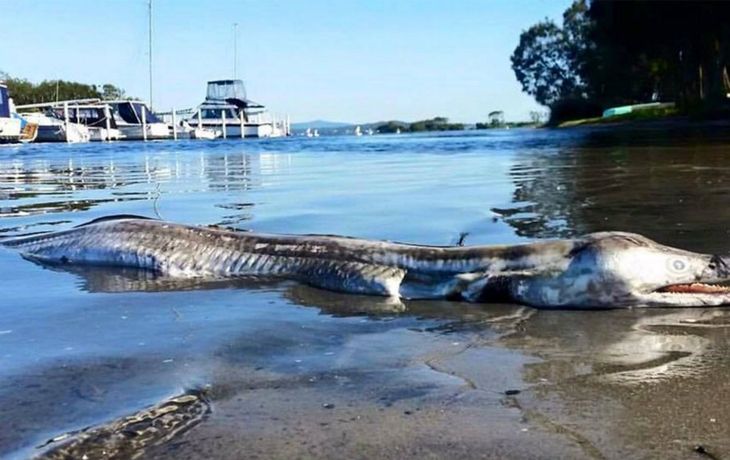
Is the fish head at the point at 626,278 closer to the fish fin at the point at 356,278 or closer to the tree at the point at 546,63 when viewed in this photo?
the fish fin at the point at 356,278

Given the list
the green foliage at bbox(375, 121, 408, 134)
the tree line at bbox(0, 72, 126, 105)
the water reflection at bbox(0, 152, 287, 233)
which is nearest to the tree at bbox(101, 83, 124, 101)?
the tree line at bbox(0, 72, 126, 105)

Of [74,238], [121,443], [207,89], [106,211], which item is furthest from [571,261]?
[207,89]

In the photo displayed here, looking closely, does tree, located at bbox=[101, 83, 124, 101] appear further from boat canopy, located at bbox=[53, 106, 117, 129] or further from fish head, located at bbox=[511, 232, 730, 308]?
fish head, located at bbox=[511, 232, 730, 308]

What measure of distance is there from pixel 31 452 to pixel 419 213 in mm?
6022

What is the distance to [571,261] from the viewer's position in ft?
13.6

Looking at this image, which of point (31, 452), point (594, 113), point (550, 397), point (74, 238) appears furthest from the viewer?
point (594, 113)

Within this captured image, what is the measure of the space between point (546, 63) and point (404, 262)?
4206 inches

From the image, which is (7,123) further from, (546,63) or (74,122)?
(546,63)

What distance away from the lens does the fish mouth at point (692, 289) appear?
4156mm

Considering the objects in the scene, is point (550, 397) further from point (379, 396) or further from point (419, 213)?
point (419, 213)

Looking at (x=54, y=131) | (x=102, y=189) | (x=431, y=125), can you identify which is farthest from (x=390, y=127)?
(x=102, y=189)

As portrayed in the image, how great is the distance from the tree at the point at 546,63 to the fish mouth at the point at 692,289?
102 meters

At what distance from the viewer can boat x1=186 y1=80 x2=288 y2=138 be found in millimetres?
86562

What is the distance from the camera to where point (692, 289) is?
4188 millimetres
